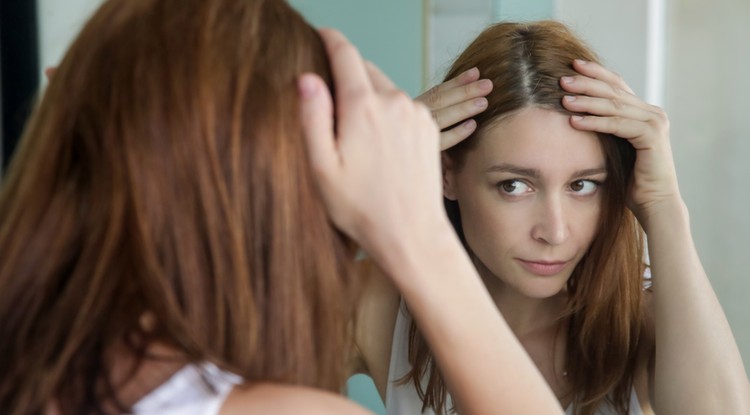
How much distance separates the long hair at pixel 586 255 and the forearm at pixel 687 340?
3.5 inches

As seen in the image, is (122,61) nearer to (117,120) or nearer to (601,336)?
(117,120)

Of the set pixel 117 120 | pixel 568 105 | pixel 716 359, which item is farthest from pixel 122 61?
pixel 716 359

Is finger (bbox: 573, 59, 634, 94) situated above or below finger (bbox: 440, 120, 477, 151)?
above

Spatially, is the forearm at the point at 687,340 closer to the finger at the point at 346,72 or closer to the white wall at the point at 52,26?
the finger at the point at 346,72

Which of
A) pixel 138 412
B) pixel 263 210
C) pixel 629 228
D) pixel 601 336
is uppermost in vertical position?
pixel 263 210

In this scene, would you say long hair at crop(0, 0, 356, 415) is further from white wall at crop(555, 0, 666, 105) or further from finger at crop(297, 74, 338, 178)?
white wall at crop(555, 0, 666, 105)

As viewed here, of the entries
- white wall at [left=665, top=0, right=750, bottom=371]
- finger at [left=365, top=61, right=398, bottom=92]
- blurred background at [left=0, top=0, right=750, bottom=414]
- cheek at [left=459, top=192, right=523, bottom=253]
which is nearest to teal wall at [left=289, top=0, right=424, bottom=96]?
blurred background at [left=0, top=0, right=750, bottom=414]

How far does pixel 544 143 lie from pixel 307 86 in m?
0.60

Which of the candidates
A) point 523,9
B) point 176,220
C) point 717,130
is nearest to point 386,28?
point 523,9

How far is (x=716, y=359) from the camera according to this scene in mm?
1070

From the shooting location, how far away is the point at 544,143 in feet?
3.75

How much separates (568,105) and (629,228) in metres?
0.20

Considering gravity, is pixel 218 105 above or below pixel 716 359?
above

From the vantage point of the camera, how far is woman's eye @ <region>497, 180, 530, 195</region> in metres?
1.17
